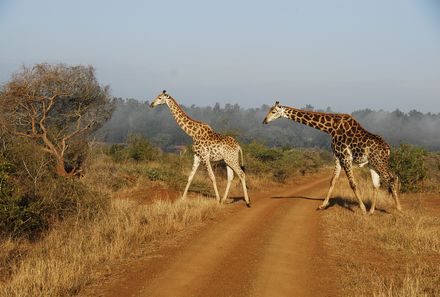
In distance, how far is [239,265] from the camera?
7531 mm

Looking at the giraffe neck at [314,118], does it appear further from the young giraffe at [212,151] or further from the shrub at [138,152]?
the shrub at [138,152]

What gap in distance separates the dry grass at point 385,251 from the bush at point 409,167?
696cm

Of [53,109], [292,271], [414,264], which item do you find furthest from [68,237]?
A: [53,109]

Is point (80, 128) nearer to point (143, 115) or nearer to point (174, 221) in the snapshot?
point (174, 221)

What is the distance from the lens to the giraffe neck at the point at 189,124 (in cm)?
1480

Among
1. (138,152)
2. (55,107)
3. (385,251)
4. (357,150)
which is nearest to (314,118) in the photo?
(357,150)

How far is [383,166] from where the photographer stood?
40.4ft

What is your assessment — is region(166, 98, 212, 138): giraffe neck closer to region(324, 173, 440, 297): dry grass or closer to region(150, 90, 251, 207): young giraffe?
region(150, 90, 251, 207): young giraffe

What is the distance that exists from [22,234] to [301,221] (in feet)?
→ 21.8

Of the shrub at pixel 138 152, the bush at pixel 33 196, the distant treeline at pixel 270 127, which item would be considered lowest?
the distant treeline at pixel 270 127

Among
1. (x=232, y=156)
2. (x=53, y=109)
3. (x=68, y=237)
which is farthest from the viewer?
(x=53, y=109)

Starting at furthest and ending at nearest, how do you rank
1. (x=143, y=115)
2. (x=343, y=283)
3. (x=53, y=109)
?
(x=143, y=115)
(x=53, y=109)
(x=343, y=283)

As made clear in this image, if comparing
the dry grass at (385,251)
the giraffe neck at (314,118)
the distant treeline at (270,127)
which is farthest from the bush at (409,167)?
the distant treeline at (270,127)

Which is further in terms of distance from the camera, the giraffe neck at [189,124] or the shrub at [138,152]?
the shrub at [138,152]
